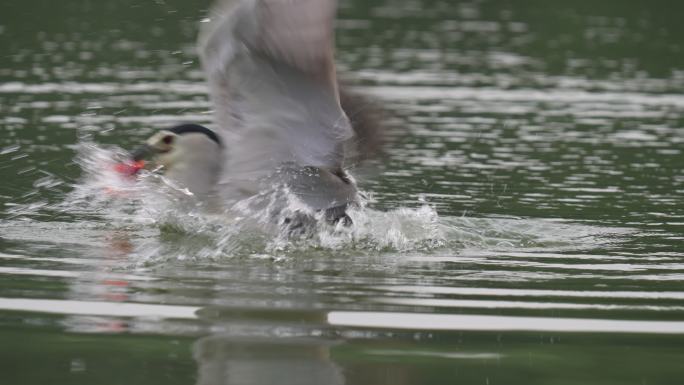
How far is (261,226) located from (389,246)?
0.90 meters

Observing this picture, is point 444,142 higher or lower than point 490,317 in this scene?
lower

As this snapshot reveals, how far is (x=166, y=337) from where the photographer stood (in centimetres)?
700

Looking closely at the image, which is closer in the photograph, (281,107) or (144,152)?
(281,107)

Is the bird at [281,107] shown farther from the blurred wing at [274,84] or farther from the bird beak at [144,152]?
the bird beak at [144,152]

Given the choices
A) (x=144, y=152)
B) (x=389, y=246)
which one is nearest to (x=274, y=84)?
(x=389, y=246)

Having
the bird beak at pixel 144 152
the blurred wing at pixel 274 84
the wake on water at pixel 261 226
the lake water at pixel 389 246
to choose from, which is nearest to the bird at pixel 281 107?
the blurred wing at pixel 274 84

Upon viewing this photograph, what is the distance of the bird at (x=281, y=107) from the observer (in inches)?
352

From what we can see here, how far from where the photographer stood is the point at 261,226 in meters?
9.88

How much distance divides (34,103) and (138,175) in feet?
17.7

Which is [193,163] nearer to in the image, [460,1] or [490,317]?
[490,317]

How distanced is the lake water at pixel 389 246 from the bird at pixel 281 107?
0.28 meters

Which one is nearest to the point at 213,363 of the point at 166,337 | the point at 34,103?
A: the point at 166,337

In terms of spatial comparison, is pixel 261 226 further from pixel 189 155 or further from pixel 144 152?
pixel 144 152

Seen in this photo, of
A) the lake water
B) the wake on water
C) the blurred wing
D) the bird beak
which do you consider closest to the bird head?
the bird beak
